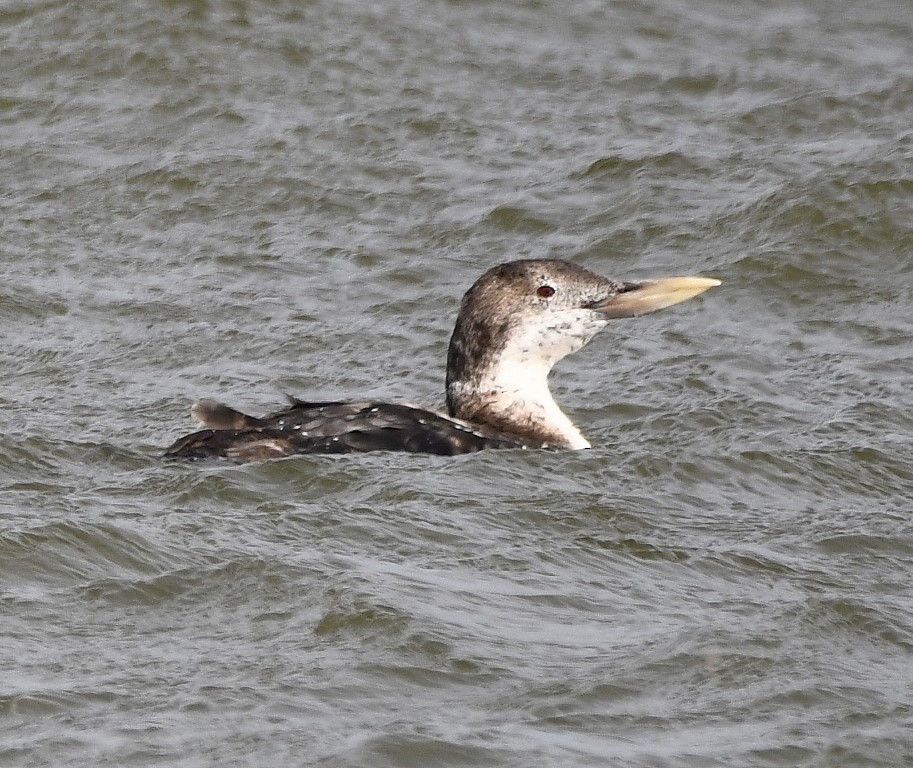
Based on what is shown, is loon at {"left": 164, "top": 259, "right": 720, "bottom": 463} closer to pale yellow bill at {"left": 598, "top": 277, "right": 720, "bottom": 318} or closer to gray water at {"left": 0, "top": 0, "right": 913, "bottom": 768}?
pale yellow bill at {"left": 598, "top": 277, "right": 720, "bottom": 318}

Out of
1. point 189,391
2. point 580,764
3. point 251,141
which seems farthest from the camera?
point 251,141

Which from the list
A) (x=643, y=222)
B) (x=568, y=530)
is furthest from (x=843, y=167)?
(x=568, y=530)

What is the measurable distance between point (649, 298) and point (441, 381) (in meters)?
1.29

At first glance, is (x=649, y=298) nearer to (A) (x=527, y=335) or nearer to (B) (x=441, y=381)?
(A) (x=527, y=335)

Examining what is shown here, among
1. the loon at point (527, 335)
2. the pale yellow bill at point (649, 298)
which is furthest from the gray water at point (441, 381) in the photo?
the pale yellow bill at point (649, 298)

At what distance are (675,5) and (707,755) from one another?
8.01m

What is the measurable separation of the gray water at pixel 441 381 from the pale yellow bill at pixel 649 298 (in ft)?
1.58

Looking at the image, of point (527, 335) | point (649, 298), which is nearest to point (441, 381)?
point (527, 335)

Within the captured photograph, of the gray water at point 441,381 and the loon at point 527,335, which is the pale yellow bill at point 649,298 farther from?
the gray water at point 441,381

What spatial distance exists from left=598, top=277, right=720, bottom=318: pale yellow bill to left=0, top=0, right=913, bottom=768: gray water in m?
0.48

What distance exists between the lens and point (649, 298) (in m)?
6.82

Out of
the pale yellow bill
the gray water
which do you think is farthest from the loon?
the gray water

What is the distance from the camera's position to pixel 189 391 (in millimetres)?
7730

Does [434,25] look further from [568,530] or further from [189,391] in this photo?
[568,530]
